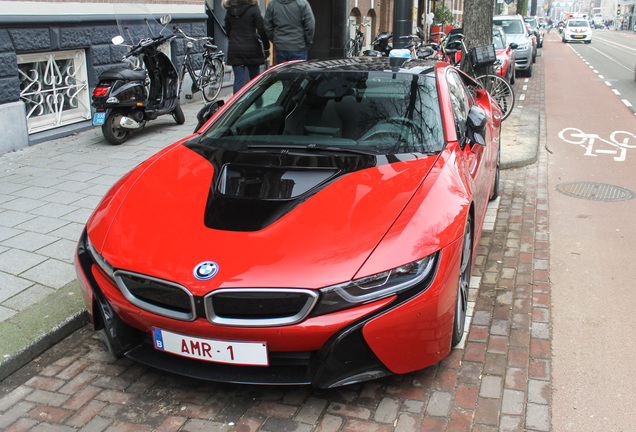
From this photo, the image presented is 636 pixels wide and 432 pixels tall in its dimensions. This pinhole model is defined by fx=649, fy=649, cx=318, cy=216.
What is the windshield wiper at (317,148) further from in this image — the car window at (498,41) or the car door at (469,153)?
the car window at (498,41)

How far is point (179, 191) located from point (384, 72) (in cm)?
166

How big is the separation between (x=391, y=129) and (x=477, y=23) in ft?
23.1

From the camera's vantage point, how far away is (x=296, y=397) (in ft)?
10.2

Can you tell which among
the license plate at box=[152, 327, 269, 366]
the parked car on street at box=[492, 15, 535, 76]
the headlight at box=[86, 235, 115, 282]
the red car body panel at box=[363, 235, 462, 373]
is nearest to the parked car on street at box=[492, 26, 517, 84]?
the parked car on street at box=[492, 15, 535, 76]

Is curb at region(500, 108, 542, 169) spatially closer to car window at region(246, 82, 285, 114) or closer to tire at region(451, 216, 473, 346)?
car window at region(246, 82, 285, 114)

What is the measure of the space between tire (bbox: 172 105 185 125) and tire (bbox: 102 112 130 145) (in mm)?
1171

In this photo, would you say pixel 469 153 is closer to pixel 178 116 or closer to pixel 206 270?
pixel 206 270

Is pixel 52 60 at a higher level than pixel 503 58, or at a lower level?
higher

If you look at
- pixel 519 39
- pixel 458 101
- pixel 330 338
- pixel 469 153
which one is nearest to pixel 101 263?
pixel 330 338

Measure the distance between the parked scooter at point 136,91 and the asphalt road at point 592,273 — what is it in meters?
5.01

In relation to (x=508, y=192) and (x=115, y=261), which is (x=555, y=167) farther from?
(x=115, y=261)

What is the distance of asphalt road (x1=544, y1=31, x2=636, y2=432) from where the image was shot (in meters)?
3.10

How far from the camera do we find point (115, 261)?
10.0 ft

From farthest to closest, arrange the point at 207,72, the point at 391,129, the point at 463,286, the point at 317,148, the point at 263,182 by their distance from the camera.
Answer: the point at 207,72
the point at 391,129
the point at 317,148
the point at 463,286
the point at 263,182
